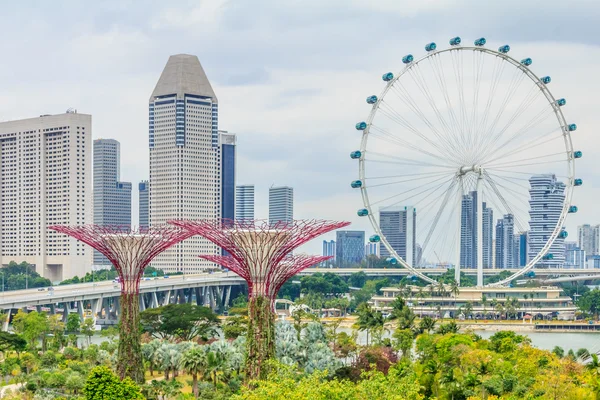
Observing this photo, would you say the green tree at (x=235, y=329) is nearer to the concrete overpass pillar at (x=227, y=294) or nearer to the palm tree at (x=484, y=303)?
the palm tree at (x=484, y=303)

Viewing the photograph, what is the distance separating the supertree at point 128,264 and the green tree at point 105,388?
8570 millimetres

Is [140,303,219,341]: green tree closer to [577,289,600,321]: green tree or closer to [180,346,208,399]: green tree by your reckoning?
[180,346,208,399]: green tree

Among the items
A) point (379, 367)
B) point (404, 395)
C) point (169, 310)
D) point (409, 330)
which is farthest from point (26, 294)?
point (404, 395)

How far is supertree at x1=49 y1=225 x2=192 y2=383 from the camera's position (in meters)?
60.0

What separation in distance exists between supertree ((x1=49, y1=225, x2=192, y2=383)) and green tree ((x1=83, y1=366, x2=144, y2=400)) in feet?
28.1

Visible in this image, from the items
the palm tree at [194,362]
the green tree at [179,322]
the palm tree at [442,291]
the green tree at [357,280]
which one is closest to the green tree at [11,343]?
the green tree at [179,322]

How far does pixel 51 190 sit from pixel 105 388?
14833cm

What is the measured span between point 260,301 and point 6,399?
14.0 m

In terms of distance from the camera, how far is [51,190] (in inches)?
7623

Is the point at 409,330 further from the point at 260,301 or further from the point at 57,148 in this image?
the point at 57,148

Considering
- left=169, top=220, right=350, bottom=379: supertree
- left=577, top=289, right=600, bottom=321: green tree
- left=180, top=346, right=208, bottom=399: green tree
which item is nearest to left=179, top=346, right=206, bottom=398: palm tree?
left=180, top=346, right=208, bottom=399: green tree

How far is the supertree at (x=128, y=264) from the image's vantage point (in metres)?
60.0

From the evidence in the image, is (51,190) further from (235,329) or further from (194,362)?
→ (194,362)

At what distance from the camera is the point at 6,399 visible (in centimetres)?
5359
